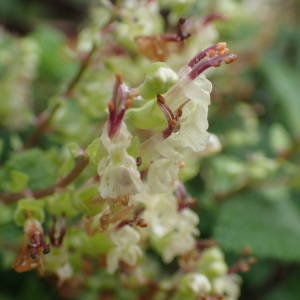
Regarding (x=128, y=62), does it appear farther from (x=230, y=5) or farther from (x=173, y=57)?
(x=230, y=5)

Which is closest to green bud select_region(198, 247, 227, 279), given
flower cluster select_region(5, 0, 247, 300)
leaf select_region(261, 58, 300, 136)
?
flower cluster select_region(5, 0, 247, 300)

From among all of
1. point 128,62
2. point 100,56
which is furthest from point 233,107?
point 100,56

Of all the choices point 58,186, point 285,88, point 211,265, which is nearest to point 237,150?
point 285,88

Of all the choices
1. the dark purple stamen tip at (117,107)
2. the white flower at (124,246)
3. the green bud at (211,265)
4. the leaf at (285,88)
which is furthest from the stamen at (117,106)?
the leaf at (285,88)

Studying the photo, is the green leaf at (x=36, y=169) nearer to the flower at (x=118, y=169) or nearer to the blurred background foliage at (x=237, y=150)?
the blurred background foliage at (x=237, y=150)

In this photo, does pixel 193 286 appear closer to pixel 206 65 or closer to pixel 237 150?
pixel 206 65

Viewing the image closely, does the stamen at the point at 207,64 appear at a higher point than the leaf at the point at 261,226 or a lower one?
higher
